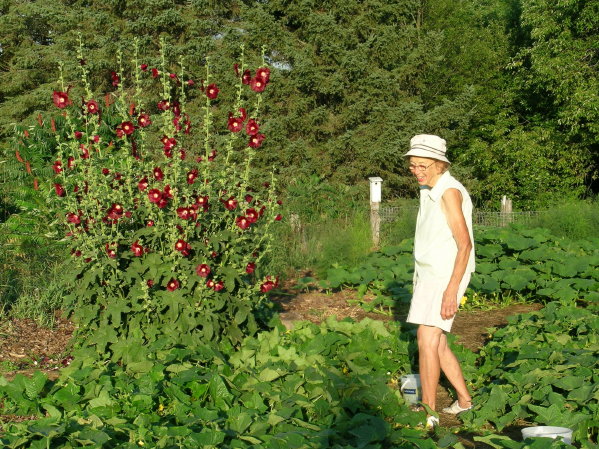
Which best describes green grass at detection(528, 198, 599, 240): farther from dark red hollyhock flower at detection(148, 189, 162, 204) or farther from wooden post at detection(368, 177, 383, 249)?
dark red hollyhock flower at detection(148, 189, 162, 204)

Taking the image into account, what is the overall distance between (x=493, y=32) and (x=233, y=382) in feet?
101

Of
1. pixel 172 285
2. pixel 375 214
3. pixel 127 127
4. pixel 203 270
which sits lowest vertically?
pixel 375 214

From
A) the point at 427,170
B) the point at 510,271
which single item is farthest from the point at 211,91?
the point at 510,271

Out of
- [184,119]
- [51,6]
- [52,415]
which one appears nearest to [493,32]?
[51,6]

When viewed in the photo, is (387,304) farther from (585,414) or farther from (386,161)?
(386,161)

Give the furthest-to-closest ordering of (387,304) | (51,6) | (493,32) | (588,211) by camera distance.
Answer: (493,32)
(51,6)
(588,211)
(387,304)

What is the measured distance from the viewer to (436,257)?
4.61m

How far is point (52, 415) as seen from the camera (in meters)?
4.14

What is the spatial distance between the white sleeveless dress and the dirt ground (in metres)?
0.74

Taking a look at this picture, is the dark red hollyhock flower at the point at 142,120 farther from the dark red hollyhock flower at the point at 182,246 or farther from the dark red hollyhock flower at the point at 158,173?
the dark red hollyhock flower at the point at 182,246

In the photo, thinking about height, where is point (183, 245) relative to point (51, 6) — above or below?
below

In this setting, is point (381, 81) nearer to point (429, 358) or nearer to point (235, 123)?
point (235, 123)

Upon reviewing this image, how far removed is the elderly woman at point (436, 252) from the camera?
4.54 m

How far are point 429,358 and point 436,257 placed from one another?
0.60 meters
